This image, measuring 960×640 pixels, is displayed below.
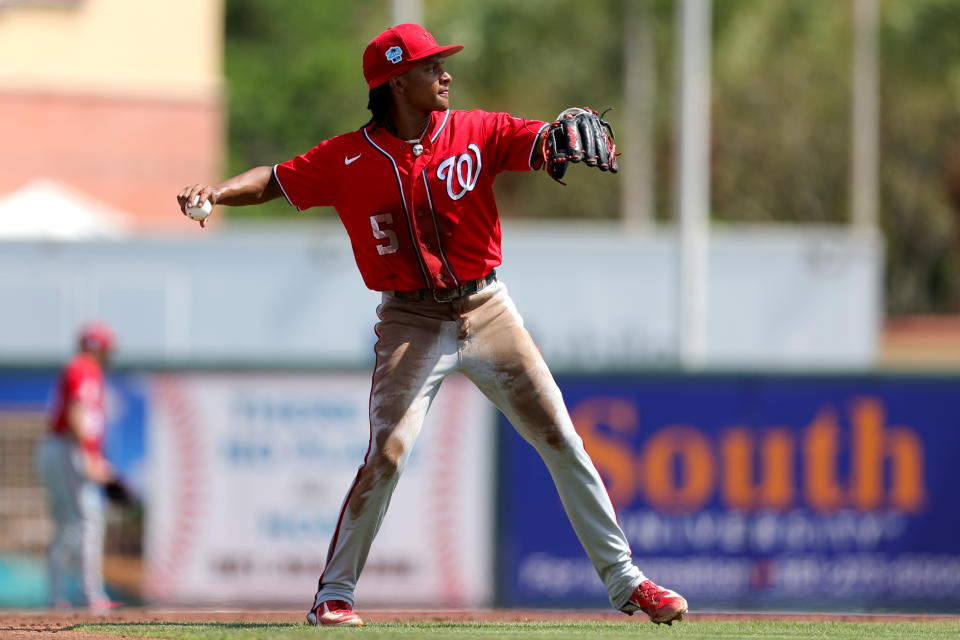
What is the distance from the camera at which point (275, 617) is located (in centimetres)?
786

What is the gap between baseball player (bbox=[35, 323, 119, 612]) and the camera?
9180mm

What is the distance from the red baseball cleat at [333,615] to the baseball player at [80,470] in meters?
3.71

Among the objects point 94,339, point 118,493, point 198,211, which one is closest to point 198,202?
point 198,211

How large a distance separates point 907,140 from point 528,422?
36.8 meters

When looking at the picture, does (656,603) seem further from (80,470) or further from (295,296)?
(295,296)

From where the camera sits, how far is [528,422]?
18.7ft

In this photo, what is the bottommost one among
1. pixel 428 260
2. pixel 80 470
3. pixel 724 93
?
pixel 80 470

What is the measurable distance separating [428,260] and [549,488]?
413 centimetres

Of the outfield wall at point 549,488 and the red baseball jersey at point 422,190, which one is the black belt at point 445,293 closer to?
the red baseball jersey at point 422,190

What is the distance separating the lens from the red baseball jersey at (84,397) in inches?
360

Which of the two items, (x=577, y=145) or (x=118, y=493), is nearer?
(x=577, y=145)

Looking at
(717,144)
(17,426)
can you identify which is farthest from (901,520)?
(717,144)

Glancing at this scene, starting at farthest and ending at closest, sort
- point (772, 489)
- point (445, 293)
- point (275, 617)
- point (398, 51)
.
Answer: point (772, 489), point (275, 617), point (445, 293), point (398, 51)

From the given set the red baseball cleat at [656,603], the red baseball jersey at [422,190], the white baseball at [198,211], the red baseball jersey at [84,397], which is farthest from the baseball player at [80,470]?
the red baseball cleat at [656,603]
